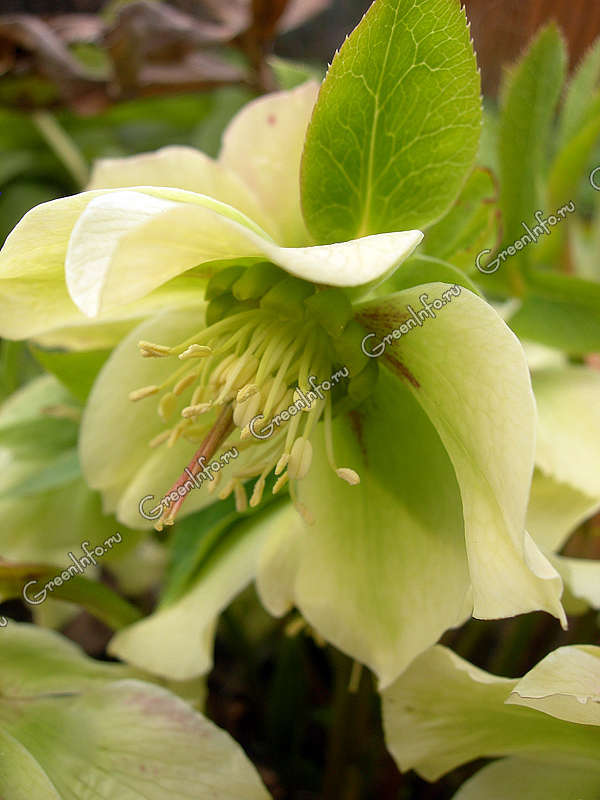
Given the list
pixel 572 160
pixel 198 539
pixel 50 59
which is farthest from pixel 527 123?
pixel 50 59

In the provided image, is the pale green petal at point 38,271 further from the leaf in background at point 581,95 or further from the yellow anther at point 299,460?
the leaf in background at point 581,95

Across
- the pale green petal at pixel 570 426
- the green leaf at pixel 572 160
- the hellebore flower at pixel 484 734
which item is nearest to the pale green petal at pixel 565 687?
the hellebore flower at pixel 484 734

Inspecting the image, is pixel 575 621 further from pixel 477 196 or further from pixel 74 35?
pixel 74 35

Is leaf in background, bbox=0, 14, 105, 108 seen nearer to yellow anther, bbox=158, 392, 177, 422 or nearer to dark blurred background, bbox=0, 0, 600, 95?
dark blurred background, bbox=0, 0, 600, 95

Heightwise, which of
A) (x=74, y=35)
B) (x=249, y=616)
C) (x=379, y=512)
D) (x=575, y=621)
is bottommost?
(x=249, y=616)

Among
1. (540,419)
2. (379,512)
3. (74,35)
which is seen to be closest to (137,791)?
(379,512)
